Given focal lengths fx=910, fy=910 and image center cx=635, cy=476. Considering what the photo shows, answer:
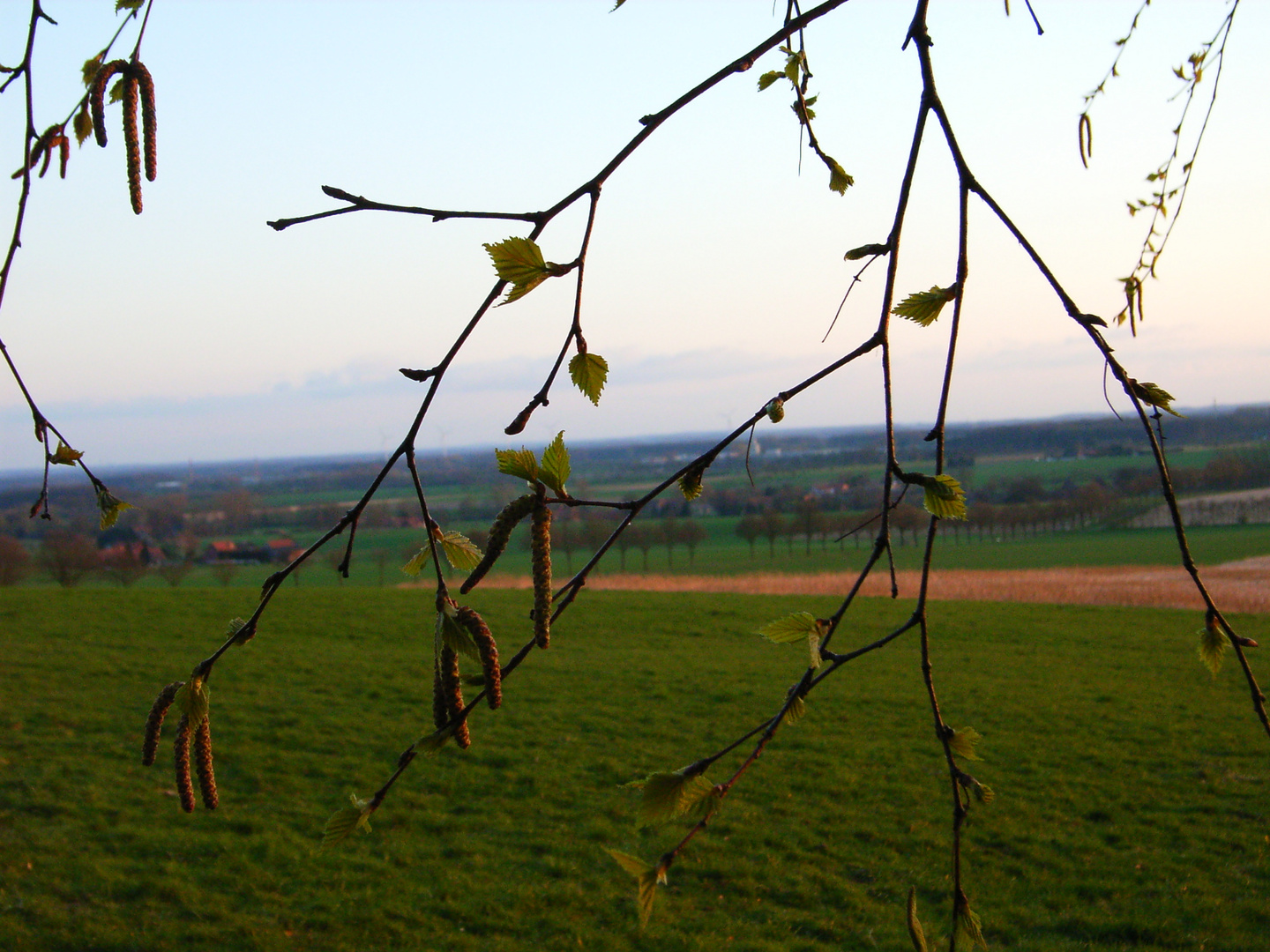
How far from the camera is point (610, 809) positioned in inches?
358

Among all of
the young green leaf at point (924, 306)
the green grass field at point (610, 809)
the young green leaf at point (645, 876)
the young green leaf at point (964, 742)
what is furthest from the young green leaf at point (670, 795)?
the green grass field at point (610, 809)

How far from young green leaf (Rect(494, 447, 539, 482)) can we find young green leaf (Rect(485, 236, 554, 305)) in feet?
0.48

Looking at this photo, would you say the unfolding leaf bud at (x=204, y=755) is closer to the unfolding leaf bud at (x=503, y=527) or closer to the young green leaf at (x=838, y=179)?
the unfolding leaf bud at (x=503, y=527)

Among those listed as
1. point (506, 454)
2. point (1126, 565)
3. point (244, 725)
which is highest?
point (506, 454)

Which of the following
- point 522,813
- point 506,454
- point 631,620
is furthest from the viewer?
point 631,620

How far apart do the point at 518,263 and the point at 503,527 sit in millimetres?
237

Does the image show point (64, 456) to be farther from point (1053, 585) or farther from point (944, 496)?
point (1053, 585)

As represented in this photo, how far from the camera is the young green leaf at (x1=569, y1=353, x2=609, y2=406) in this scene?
999mm

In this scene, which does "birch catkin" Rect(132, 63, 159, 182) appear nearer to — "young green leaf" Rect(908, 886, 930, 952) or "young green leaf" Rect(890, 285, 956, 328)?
"young green leaf" Rect(890, 285, 956, 328)

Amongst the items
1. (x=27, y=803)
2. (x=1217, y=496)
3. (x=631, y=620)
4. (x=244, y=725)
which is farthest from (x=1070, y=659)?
(x=1217, y=496)

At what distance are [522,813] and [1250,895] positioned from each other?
6.24 m

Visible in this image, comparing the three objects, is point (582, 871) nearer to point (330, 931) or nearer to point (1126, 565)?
point (330, 931)

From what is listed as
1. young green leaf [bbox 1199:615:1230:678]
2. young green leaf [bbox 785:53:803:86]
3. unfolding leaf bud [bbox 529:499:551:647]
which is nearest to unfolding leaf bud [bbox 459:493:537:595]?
unfolding leaf bud [bbox 529:499:551:647]

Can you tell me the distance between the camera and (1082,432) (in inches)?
1641
